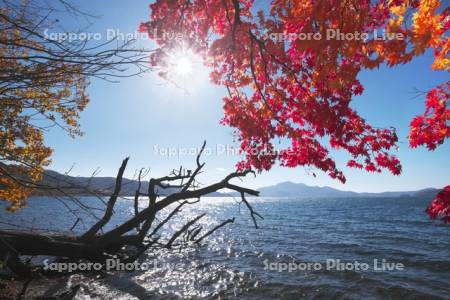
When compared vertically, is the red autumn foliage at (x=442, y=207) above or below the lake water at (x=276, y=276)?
above

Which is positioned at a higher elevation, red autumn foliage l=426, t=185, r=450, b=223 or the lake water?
red autumn foliage l=426, t=185, r=450, b=223

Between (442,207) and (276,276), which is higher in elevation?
(442,207)

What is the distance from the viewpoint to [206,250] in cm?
1936

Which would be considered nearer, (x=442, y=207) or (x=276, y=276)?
(x=442, y=207)

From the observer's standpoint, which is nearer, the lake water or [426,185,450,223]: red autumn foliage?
[426,185,450,223]: red autumn foliage

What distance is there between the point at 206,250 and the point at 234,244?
11.5 ft

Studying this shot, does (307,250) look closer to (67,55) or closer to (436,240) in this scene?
(436,240)

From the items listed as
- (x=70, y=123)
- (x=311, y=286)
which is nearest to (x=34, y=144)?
(x=70, y=123)

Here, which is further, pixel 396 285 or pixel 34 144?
pixel 396 285

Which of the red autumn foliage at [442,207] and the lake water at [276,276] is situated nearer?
the red autumn foliage at [442,207]

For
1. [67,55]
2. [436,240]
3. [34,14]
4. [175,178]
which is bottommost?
[436,240]

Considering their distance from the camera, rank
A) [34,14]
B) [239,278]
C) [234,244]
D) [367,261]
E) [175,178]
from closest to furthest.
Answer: [34,14] → [175,178] → [239,278] → [367,261] → [234,244]

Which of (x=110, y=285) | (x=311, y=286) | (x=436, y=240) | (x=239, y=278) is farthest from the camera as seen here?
(x=436, y=240)

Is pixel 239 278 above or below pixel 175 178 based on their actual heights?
below
